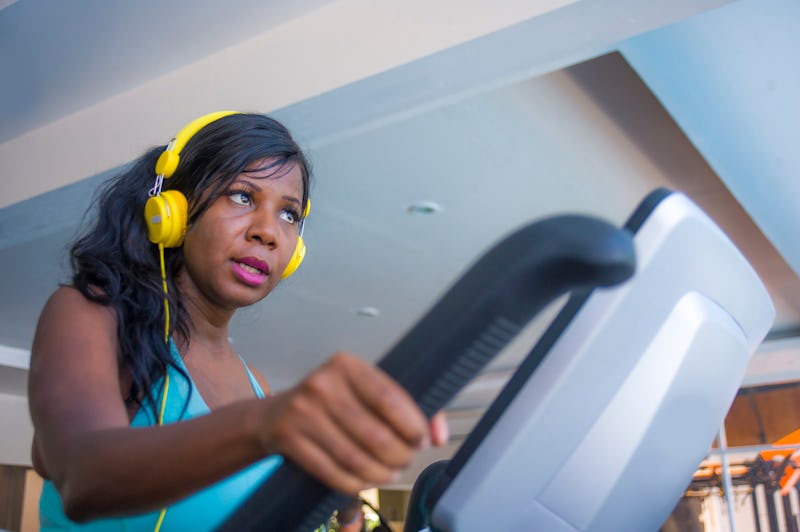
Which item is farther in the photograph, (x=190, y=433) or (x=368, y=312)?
(x=368, y=312)

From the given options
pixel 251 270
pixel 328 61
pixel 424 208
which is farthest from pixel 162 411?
pixel 424 208

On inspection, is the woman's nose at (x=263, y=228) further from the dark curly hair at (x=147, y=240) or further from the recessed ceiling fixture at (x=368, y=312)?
the recessed ceiling fixture at (x=368, y=312)

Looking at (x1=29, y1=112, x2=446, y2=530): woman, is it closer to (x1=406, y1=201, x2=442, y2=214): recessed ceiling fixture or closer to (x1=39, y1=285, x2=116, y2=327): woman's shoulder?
(x1=39, y1=285, x2=116, y2=327): woman's shoulder

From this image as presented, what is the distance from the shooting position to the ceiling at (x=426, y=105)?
2609mm

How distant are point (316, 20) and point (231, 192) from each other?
200 centimetres

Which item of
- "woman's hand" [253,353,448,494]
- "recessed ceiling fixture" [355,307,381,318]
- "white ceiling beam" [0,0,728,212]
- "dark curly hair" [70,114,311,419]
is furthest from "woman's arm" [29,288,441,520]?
"recessed ceiling fixture" [355,307,381,318]

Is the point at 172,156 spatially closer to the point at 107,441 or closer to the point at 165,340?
the point at 165,340

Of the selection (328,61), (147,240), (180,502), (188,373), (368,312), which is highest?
(368,312)

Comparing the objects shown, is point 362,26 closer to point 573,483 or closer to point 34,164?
point 34,164

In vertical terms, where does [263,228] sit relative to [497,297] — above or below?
above

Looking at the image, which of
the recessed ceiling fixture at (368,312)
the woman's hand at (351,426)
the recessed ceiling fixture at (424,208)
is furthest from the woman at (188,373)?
the recessed ceiling fixture at (368,312)

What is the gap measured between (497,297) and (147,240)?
71 centimetres

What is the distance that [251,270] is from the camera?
3.13 feet

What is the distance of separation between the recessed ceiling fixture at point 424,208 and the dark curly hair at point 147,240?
3334 mm
